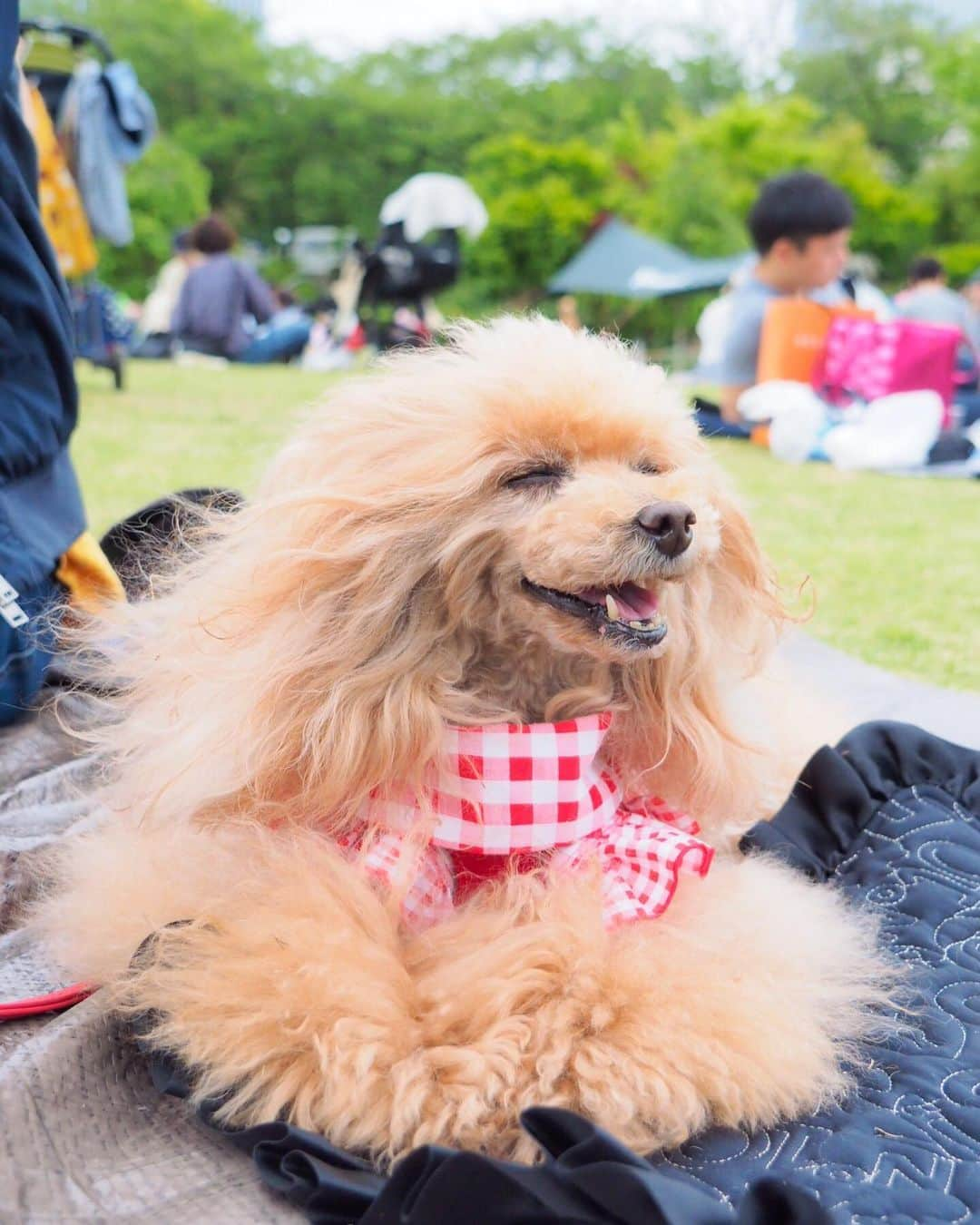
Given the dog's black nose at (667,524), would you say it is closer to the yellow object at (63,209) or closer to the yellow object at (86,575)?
the yellow object at (86,575)

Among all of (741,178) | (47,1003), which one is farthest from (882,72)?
(47,1003)

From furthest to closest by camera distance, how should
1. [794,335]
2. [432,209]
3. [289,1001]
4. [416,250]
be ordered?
[432,209] < [416,250] < [794,335] < [289,1001]

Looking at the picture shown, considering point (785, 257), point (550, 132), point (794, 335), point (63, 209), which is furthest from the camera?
point (550, 132)

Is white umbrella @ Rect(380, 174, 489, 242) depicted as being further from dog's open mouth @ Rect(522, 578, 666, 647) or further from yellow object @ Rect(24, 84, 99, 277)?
dog's open mouth @ Rect(522, 578, 666, 647)

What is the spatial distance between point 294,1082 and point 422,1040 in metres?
0.12

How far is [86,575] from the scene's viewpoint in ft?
6.57

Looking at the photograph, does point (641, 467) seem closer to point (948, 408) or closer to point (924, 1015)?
point (924, 1015)

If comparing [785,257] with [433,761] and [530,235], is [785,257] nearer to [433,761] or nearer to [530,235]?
[433,761]

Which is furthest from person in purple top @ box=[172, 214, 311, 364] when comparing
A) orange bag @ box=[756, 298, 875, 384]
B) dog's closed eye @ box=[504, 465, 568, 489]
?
dog's closed eye @ box=[504, 465, 568, 489]

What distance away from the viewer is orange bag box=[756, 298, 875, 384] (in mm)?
5777

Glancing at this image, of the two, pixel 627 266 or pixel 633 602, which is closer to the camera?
pixel 633 602

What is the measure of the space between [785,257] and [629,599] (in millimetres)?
5284

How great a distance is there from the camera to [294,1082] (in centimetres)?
110

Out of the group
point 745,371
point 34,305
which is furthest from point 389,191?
point 34,305
